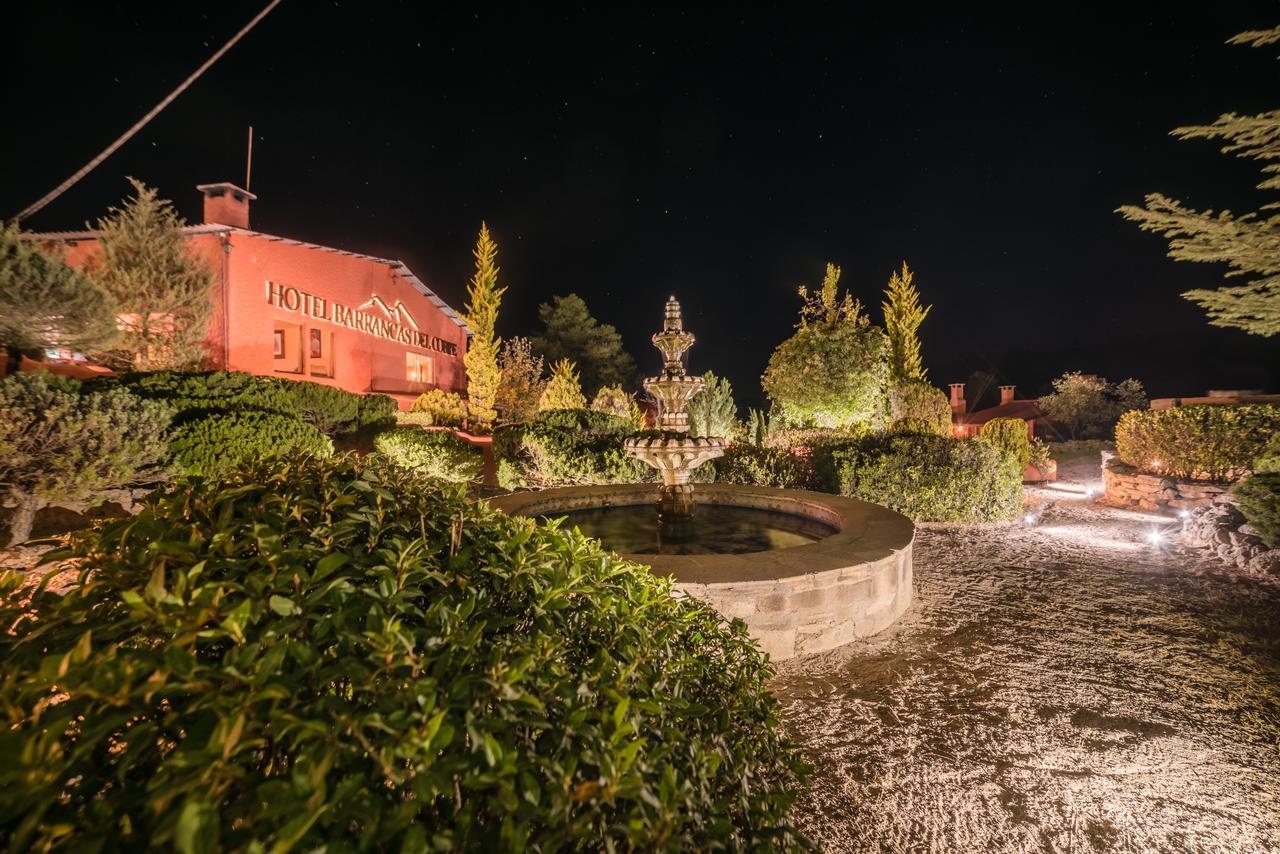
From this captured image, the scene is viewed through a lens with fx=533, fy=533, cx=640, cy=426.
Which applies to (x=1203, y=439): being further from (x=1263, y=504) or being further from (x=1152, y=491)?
(x=1263, y=504)

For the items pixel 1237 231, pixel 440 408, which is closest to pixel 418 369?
pixel 440 408

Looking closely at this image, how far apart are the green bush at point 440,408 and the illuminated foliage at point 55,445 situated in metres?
10.9

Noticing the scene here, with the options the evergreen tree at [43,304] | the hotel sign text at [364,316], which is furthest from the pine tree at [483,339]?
the evergreen tree at [43,304]

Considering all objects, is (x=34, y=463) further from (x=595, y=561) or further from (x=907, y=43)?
(x=907, y=43)

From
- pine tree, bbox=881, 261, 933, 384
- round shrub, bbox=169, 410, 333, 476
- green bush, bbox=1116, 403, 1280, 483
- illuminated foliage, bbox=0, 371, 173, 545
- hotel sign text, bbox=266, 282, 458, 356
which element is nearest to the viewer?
illuminated foliage, bbox=0, 371, 173, 545

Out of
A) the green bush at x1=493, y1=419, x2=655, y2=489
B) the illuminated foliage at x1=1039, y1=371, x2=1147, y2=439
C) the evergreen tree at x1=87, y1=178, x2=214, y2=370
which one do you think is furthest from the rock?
the illuminated foliage at x1=1039, y1=371, x2=1147, y2=439

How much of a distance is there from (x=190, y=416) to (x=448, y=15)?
1247 cm

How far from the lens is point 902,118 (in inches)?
697

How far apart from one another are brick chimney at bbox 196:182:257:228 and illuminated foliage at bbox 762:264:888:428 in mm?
14814

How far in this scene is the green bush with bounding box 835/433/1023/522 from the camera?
26.5ft

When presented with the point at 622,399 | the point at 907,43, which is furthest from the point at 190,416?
the point at 907,43

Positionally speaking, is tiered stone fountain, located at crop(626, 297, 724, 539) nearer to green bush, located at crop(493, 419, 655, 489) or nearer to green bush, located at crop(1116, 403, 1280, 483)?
green bush, located at crop(493, 419, 655, 489)

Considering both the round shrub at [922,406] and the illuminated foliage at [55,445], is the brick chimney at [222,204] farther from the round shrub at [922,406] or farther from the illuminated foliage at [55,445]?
the round shrub at [922,406]

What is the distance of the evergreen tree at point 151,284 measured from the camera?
1124 cm
